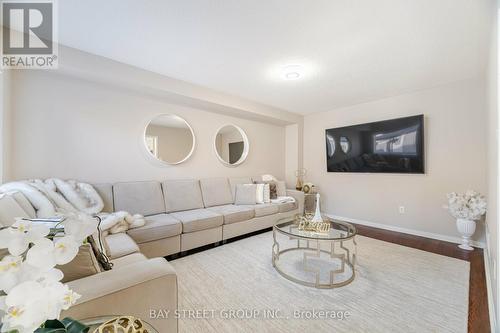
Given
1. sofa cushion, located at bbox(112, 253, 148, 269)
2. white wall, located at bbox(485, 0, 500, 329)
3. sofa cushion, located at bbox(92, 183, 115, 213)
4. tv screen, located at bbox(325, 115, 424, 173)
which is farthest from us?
tv screen, located at bbox(325, 115, 424, 173)

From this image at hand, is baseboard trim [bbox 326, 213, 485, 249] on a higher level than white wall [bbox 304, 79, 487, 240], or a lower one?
lower

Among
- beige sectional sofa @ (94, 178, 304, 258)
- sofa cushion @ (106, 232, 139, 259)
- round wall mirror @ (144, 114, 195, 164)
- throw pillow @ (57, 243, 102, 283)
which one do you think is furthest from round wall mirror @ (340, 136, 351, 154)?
throw pillow @ (57, 243, 102, 283)

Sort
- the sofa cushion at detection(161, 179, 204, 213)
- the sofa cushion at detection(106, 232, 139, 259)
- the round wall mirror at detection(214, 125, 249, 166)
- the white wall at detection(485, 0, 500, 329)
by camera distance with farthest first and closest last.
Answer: the round wall mirror at detection(214, 125, 249, 166) < the sofa cushion at detection(161, 179, 204, 213) < the sofa cushion at detection(106, 232, 139, 259) < the white wall at detection(485, 0, 500, 329)

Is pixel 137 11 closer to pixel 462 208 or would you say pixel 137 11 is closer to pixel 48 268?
pixel 48 268

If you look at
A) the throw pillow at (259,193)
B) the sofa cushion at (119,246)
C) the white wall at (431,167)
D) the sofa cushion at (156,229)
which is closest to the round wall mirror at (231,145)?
the throw pillow at (259,193)

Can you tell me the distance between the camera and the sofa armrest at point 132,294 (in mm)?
838

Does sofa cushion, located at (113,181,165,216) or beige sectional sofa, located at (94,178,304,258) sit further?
sofa cushion, located at (113,181,165,216)

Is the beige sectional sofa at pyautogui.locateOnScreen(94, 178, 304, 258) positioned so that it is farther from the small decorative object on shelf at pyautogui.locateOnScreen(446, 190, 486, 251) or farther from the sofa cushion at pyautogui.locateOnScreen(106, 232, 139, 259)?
the small decorative object on shelf at pyautogui.locateOnScreen(446, 190, 486, 251)

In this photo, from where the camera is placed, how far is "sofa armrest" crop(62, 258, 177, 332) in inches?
33.0

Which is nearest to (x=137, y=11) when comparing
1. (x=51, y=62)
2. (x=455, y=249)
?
(x=51, y=62)

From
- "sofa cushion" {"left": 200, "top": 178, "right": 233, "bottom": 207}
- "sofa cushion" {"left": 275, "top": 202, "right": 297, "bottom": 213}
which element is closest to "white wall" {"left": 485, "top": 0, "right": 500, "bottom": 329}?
"sofa cushion" {"left": 275, "top": 202, "right": 297, "bottom": 213}

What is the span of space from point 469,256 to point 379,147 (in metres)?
1.81

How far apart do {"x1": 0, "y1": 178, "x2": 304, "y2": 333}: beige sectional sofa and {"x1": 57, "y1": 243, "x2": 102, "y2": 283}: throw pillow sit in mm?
40

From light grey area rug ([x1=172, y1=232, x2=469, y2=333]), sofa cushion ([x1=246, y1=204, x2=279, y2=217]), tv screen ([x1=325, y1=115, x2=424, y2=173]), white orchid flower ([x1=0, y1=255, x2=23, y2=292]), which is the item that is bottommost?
light grey area rug ([x1=172, y1=232, x2=469, y2=333])
